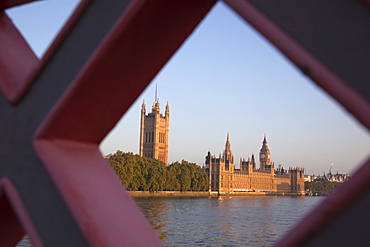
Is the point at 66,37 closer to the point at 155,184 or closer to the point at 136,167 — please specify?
the point at 136,167

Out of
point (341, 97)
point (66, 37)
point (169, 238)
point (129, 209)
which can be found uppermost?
point (66, 37)

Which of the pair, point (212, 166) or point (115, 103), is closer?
point (115, 103)

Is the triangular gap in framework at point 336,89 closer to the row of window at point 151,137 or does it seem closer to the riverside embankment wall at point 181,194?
the riverside embankment wall at point 181,194

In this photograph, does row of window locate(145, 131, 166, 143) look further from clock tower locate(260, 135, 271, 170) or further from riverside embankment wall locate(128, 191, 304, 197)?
clock tower locate(260, 135, 271, 170)

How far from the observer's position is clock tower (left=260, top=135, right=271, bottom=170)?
70.8m

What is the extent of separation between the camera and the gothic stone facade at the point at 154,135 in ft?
177

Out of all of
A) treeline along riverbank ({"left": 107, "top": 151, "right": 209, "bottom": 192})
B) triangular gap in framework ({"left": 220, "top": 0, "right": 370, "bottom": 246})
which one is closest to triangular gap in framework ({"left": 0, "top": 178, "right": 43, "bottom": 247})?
triangular gap in framework ({"left": 220, "top": 0, "right": 370, "bottom": 246})

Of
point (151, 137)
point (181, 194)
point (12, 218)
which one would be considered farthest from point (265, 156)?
point (12, 218)

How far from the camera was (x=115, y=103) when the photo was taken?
87 cm

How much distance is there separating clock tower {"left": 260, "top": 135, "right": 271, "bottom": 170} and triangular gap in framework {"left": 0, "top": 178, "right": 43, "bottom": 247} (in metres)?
70.2

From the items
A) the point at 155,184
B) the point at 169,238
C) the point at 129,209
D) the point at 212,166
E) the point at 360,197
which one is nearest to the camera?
the point at 360,197

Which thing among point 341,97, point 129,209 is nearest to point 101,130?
point 129,209

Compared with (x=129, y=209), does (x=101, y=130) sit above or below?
above

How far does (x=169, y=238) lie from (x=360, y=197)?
13247mm
